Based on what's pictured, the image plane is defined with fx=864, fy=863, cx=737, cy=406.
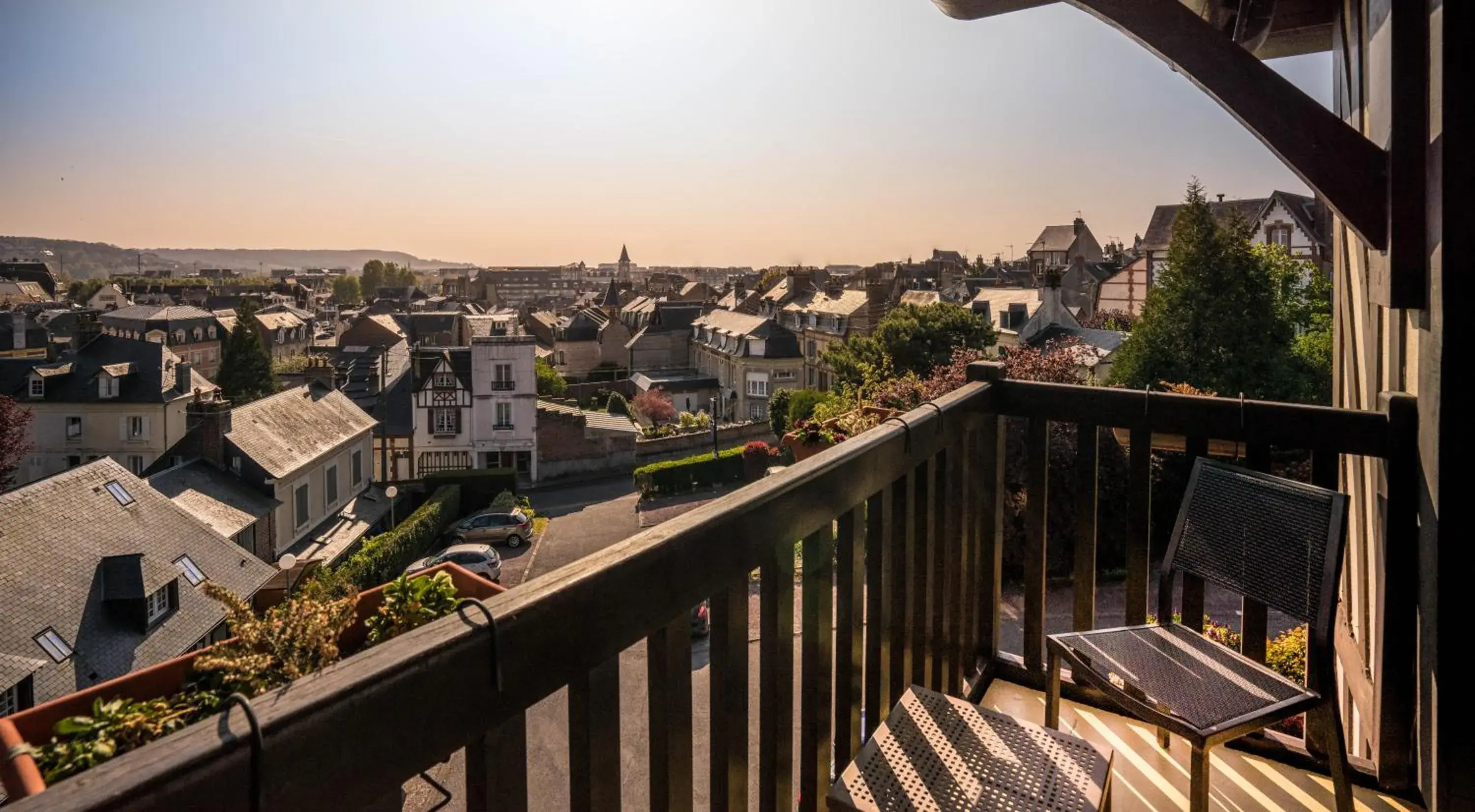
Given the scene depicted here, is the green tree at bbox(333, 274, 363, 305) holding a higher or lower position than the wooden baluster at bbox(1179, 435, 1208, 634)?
higher

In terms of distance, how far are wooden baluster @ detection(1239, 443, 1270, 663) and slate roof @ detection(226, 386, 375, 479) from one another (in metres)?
23.0

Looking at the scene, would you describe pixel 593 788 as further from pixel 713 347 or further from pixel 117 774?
pixel 713 347

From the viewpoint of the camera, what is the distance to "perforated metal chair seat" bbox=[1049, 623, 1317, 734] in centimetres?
202

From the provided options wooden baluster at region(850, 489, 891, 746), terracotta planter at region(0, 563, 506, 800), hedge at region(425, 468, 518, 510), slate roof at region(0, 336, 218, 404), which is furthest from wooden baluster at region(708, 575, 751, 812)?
slate roof at region(0, 336, 218, 404)

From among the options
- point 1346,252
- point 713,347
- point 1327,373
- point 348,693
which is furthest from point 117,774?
point 713,347

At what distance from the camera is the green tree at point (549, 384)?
41.6 metres

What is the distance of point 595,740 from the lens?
1.23 meters

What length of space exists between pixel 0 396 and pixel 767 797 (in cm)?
3427

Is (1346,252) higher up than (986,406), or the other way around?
(1346,252)

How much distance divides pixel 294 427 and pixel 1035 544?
25.3 meters

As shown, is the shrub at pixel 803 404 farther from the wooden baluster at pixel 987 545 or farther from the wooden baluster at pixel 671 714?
the wooden baluster at pixel 671 714

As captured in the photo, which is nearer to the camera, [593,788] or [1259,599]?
[593,788]

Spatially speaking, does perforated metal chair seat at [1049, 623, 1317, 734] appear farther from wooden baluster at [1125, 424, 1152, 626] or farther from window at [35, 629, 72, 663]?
window at [35, 629, 72, 663]

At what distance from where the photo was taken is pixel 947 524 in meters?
2.64
